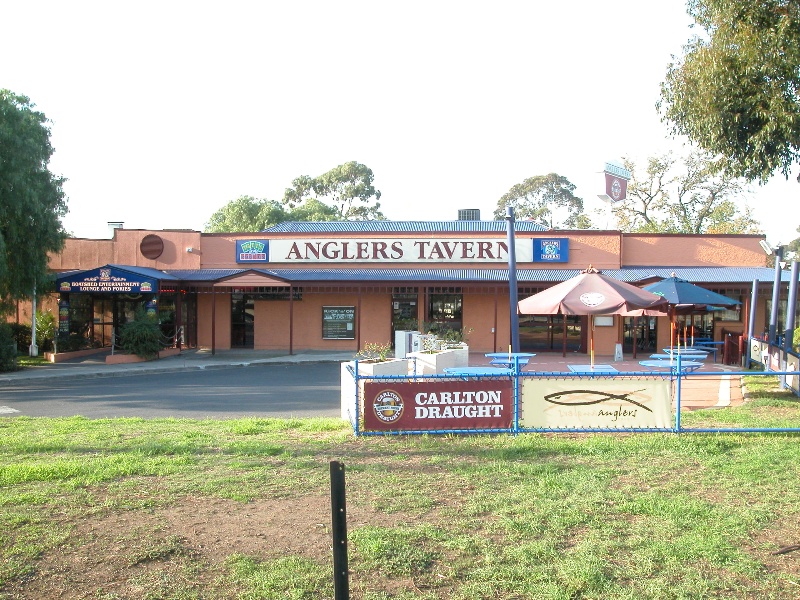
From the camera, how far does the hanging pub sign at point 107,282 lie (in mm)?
25812

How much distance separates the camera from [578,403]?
33.6ft

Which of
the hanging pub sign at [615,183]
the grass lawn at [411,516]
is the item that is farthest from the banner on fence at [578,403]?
the hanging pub sign at [615,183]

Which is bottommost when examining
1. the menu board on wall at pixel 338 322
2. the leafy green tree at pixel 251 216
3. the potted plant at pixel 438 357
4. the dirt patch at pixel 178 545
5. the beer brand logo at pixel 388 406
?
the dirt patch at pixel 178 545

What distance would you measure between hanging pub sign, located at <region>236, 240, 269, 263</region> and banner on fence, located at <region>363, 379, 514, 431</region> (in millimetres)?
21076

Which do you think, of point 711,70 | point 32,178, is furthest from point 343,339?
point 711,70

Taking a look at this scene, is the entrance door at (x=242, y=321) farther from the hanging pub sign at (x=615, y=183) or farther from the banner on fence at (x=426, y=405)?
the hanging pub sign at (x=615, y=183)

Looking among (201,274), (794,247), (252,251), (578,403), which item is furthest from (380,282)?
(794,247)

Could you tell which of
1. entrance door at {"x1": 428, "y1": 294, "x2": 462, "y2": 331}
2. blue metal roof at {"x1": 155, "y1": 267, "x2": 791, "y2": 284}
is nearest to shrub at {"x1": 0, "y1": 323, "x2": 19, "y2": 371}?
blue metal roof at {"x1": 155, "y1": 267, "x2": 791, "y2": 284}

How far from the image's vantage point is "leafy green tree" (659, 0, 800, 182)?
37.6 feet

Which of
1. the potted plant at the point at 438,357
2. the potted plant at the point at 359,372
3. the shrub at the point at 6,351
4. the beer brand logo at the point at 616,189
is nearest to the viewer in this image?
the potted plant at the point at 359,372

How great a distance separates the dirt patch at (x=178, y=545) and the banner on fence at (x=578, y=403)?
157 inches

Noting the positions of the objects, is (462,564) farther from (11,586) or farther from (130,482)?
(130,482)

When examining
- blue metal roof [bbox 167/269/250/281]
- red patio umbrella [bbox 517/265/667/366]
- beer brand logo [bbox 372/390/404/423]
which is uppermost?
blue metal roof [bbox 167/269/250/281]

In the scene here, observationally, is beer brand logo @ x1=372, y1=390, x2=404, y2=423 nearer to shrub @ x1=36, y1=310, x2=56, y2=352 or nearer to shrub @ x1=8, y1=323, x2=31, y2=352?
shrub @ x1=36, y1=310, x2=56, y2=352
